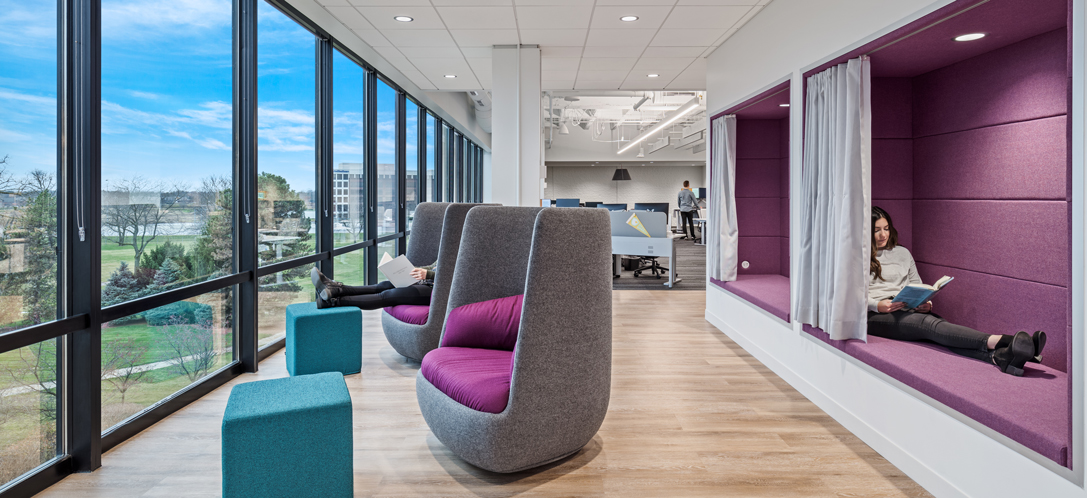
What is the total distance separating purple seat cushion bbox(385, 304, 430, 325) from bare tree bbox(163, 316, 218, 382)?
1145 millimetres

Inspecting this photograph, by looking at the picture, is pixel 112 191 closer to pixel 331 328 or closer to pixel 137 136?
pixel 137 136

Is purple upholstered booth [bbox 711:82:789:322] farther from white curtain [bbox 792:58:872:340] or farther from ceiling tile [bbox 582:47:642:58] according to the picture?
white curtain [bbox 792:58:872:340]

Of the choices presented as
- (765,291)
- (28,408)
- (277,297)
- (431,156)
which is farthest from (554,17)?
(431,156)

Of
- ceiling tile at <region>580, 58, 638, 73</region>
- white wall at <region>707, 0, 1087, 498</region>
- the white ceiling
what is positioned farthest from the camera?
ceiling tile at <region>580, 58, 638, 73</region>

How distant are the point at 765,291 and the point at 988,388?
8.22 feet

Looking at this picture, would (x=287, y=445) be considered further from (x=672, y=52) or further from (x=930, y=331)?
(x=672, y=52)

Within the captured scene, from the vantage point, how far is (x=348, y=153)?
19.8 ft

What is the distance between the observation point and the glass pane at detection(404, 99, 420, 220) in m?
8.24

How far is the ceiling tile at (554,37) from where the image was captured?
539cm

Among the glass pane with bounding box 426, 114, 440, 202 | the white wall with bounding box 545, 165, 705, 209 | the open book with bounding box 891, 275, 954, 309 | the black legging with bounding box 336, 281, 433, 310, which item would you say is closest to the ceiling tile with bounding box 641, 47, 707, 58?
the black legging with bounding box 336, 281, 433, 310

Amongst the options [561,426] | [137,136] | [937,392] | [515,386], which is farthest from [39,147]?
[937,392]

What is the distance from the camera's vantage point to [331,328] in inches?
146

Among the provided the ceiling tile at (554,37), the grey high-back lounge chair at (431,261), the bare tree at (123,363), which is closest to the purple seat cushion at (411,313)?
the grey high-back lounge chair at (431,261)

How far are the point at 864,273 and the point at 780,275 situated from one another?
276 centimetres
